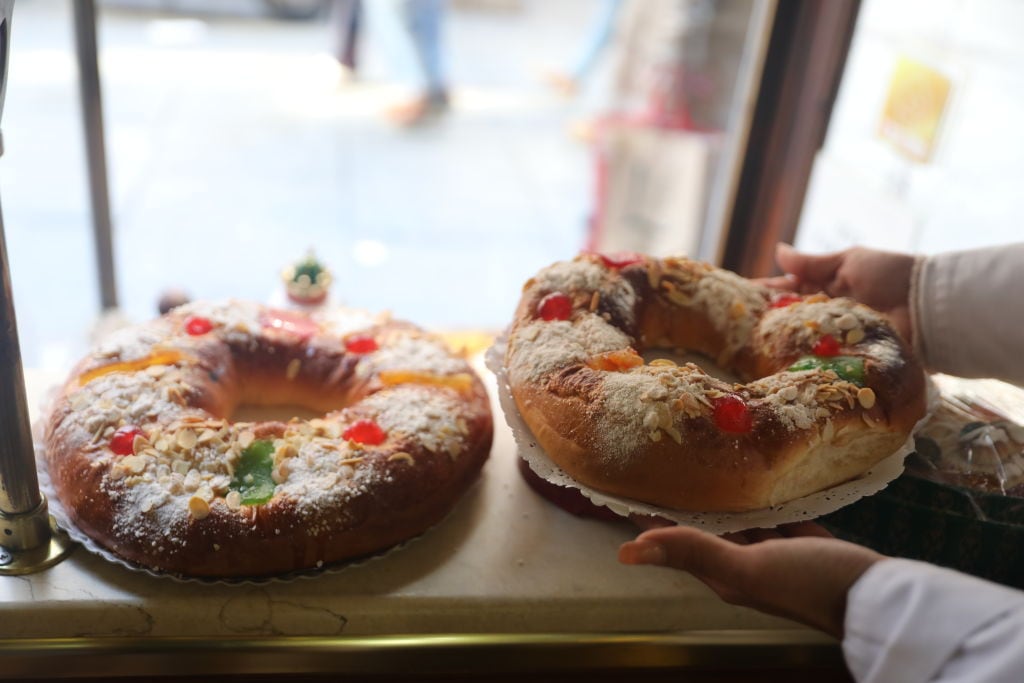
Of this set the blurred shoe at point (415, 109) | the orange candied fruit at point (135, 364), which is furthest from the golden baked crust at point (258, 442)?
the blurred shoe at point (415, 109)

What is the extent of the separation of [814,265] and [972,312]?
238 mm

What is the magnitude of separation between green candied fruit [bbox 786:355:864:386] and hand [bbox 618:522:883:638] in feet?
1.02

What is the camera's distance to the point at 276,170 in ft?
13.0

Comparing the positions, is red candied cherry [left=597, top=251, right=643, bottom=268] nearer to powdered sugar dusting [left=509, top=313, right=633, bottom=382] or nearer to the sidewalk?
powdered sugar dusting [left=509, top=313, right=633, bottom=382]

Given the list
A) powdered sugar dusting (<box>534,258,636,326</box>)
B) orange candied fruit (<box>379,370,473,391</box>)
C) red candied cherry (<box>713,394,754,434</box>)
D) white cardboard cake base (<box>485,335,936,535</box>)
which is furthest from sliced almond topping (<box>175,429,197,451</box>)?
red candied cherry (<box>713,394,754,434</box>)

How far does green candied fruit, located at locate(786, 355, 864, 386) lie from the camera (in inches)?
43.4

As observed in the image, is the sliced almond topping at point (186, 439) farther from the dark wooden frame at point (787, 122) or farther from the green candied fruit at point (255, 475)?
the dark wooden frame at point (787, 122)

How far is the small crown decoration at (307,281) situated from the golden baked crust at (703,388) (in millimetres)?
523

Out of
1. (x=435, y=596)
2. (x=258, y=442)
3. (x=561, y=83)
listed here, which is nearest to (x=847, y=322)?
(x=435, y=596)

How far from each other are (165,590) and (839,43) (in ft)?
6.03

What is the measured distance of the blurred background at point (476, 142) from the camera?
6.61 feet

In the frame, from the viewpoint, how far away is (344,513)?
980 mm

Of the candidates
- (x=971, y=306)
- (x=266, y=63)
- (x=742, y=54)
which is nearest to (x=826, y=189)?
(x=742, y=54)

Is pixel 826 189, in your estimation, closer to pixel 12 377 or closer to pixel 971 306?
pixel 971 306
